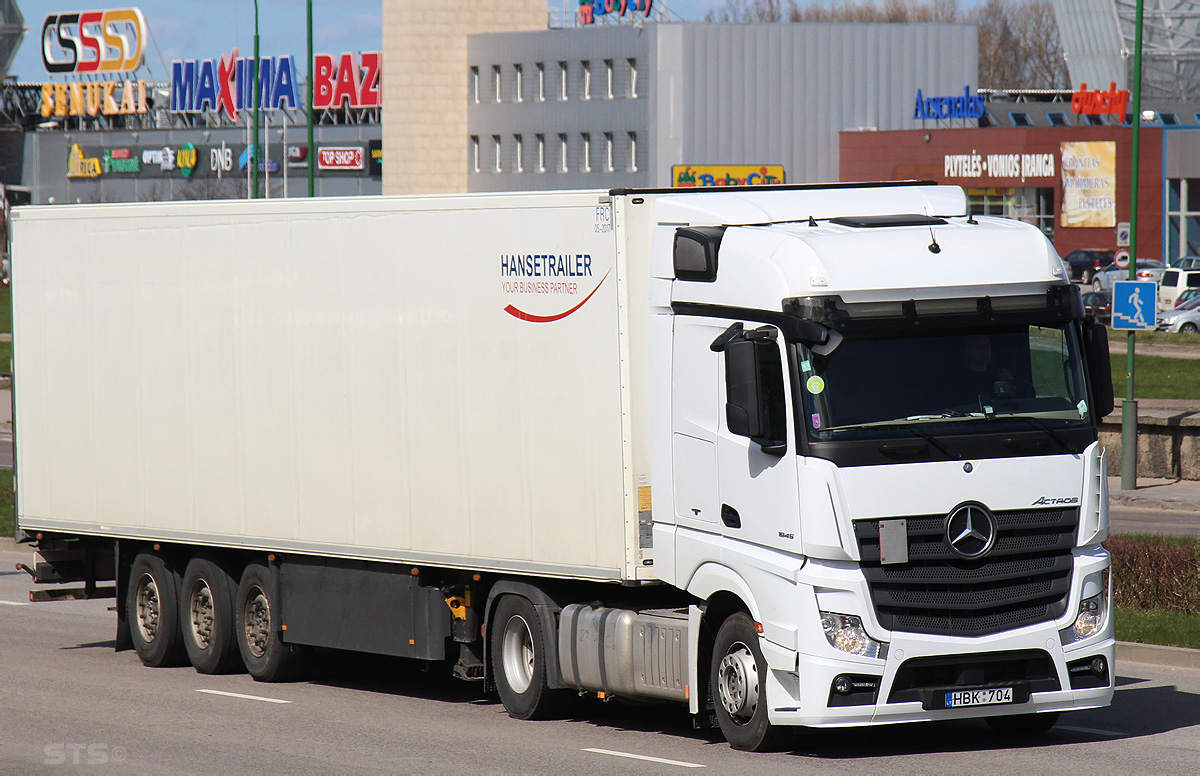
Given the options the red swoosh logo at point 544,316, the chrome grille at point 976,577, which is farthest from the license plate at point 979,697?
the red swoosh logo at point 544,316

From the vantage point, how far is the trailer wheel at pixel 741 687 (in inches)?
404

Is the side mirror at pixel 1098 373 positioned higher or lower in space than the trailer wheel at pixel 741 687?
higher

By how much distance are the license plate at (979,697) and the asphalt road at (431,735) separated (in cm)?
34

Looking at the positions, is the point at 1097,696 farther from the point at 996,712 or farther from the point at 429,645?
the point at 429,645

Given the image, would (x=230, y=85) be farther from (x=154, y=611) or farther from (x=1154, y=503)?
(x=154, y=611)

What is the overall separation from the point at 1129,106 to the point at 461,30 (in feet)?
107

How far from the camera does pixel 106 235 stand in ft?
48.3

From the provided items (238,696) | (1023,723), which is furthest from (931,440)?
(238,696)

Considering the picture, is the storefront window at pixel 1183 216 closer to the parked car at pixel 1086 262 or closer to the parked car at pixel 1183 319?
the parked car at pixel 1086 262

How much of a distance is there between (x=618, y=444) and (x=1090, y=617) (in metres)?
3.10

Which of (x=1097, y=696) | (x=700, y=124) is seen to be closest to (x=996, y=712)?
(x=1097, y=696)

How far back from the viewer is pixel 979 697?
1004cm

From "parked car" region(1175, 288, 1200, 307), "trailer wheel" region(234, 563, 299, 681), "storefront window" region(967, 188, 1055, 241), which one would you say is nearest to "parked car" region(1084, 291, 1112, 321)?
"parked car" region(1175, 288, 1200, 307)

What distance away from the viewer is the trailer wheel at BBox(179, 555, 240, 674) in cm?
1427
